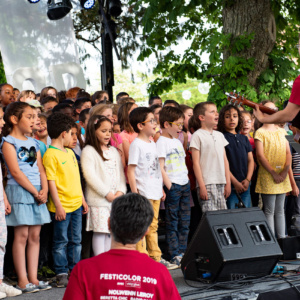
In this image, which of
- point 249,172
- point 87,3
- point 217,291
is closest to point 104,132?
point 217,291

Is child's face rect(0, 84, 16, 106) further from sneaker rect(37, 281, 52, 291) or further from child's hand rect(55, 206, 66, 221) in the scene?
sneaker rect(37, 281, 52, 291)

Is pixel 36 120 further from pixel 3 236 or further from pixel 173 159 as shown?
pixel 173 159

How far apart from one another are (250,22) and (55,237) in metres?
6.21

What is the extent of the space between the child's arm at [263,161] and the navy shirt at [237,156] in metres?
0.22

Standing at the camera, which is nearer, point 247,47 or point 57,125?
point 57,125

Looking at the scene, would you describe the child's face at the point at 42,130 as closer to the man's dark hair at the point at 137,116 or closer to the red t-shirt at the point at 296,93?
the man's dark hair at the point at 137,116

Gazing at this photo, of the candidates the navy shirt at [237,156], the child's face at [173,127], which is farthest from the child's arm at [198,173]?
the navy shirt at [237,156]

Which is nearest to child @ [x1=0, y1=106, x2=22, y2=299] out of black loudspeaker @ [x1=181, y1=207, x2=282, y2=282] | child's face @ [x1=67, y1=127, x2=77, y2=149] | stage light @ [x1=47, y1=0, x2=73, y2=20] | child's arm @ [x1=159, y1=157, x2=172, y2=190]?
child's face @ [x1=67, y1=127, x2=77, y2=149]

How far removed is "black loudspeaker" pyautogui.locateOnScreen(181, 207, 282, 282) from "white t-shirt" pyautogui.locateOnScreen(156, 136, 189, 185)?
1020 millimetres

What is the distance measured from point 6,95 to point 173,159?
9.74 ft

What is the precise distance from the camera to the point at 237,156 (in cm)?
635

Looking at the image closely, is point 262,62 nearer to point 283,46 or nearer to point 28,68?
point 283,46

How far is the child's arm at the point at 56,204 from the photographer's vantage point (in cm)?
473

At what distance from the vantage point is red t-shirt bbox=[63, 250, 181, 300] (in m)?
2.35
